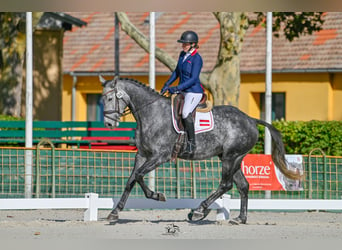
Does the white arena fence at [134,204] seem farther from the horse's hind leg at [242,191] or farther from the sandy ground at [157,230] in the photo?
the horse's hind leg at [242,191]

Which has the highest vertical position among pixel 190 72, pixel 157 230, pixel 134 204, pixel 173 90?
pixel 190 72

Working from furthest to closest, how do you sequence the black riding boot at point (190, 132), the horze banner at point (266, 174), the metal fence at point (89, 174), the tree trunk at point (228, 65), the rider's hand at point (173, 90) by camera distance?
the tree trunk at point (228, 65) < the horze banner at point (266, 174) < the metal fence at point (89, 174) < the black riding boot at point (190, 132) < the rider's hand at point (173, 90)

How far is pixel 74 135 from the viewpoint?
27.8 metres

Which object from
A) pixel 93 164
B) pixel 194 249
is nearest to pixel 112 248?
pixel 194 249

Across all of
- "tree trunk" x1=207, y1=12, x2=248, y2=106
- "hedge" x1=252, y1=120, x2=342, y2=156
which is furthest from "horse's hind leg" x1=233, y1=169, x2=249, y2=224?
"tree trunk" x1=207, y1=12, x2=248, y2=106

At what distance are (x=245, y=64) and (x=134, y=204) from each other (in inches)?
911

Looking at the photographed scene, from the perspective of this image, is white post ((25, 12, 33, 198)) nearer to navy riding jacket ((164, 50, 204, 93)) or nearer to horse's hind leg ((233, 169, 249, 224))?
horse's hind leg ((233, 169, 249, 224))

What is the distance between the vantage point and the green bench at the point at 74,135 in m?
25.3

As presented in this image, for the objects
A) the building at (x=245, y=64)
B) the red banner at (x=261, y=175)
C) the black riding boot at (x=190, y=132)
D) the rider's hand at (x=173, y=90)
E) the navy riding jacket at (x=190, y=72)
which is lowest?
the red banner at (x=261, y=175)

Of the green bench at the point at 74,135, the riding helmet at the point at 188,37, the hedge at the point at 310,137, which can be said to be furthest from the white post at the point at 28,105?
the riding helmet at the point at 188,37

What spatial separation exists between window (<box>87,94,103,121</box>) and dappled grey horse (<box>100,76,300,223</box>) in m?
27.5

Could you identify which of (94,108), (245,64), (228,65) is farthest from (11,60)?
(94,108)

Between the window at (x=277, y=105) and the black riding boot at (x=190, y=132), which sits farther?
the window at (x=277, y=105)

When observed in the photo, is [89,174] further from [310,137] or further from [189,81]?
[310,137]
